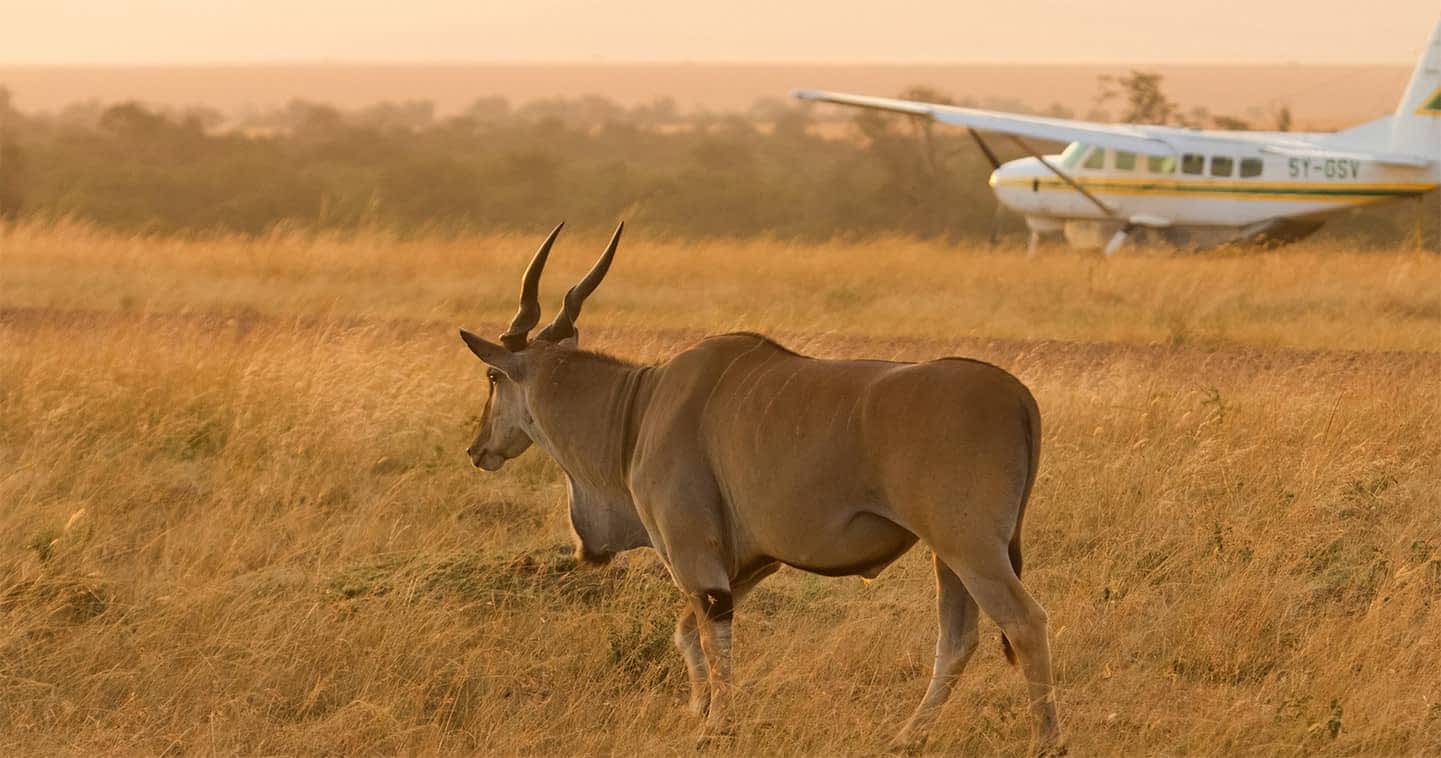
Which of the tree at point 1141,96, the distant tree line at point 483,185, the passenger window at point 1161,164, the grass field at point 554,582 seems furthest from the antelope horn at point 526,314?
the tree at point 1141,96

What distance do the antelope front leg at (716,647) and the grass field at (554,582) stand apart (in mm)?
99

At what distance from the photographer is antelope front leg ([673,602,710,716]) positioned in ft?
19.5

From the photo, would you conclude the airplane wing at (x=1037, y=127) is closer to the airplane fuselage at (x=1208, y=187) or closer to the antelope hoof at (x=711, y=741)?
the airplane fuselage at (x=1208, y=187)

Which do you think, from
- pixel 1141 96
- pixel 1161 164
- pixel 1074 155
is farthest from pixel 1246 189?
pixel 1141 96

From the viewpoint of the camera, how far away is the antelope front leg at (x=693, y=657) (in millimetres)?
5938

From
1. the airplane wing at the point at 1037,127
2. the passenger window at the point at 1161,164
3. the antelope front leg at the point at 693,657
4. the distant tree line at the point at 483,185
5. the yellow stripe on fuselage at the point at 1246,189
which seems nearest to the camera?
the antelope front leg at the point at 693,657

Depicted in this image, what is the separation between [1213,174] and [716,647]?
22.8 metres

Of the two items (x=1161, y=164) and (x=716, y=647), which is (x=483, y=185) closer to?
(x=1161, y=164)

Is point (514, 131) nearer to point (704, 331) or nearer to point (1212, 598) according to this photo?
point (704, 331)

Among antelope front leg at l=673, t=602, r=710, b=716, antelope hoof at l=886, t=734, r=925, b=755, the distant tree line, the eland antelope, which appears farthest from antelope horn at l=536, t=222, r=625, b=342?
the distant tree line

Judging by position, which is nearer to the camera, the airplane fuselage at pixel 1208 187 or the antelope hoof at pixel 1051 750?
the antelope hoof at pixel 1051 750

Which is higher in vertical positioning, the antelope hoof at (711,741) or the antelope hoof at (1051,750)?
the antelope hoof at (1051,750)

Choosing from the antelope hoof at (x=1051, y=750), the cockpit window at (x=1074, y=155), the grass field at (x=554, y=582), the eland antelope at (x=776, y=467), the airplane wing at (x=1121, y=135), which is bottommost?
the cockpit window at (x=1074, y=155)

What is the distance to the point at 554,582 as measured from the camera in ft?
24.3
